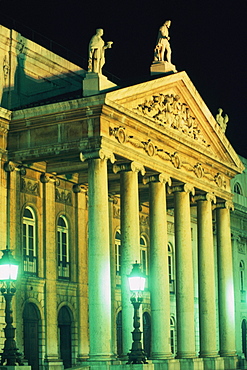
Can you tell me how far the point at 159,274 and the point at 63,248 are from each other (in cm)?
554

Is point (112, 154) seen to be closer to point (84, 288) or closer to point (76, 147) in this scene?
point (76, 147)

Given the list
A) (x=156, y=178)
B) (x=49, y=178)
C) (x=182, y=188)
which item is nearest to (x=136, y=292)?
(x=156, y=178)

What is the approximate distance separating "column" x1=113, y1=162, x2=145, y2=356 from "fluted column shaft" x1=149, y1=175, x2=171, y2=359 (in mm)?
2284

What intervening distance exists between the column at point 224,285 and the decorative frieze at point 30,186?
13.1m

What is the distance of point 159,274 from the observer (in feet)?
137

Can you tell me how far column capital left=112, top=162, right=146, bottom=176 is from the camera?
39875mm

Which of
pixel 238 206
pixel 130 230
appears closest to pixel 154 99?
pixel 130 230

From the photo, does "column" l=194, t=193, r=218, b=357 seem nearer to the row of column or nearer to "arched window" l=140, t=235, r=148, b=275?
the row of column

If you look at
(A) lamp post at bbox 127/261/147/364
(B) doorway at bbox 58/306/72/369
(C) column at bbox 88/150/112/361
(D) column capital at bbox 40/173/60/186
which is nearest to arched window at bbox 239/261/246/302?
(B) doorway at bbox 58/306/72/369

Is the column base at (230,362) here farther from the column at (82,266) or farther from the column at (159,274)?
the column at (82,266)

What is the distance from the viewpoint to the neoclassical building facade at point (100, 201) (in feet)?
123

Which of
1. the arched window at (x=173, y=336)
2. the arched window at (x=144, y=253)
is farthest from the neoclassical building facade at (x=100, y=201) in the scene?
the arched window at (x=173, y=336)

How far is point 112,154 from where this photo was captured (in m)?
38.1

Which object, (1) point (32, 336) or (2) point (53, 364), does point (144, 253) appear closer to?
(2) point (53, 364)
